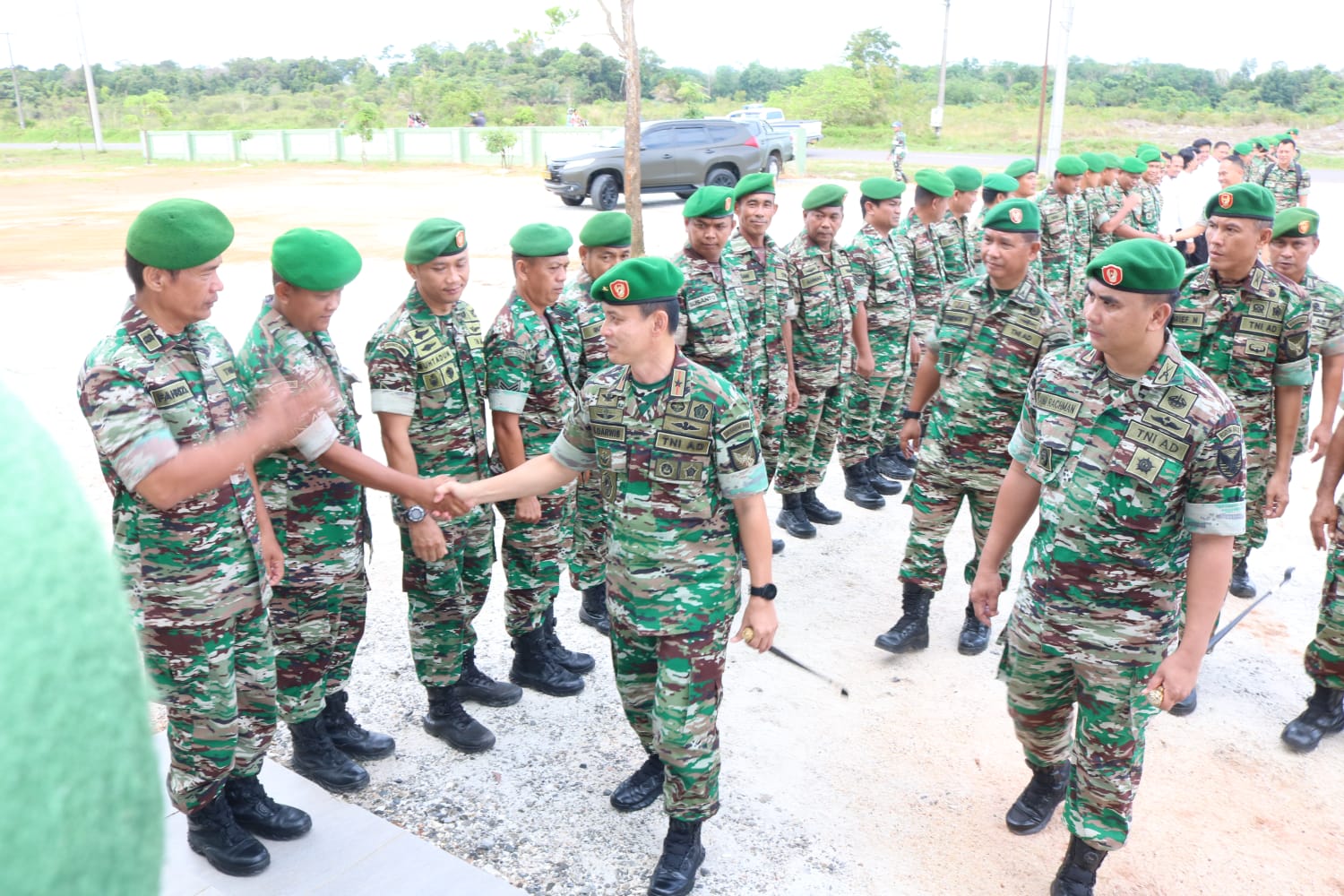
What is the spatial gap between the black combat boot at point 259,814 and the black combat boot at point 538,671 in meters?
1.22

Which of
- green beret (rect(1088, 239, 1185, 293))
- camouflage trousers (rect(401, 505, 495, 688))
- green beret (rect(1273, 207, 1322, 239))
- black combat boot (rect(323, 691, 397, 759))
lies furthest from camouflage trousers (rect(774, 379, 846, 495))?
green beret (rect(1088, 239, 1185, 293))

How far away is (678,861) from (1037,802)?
1.32 meters

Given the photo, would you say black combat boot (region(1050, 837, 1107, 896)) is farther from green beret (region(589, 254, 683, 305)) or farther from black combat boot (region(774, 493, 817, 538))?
black combat boot (region(774, 493, 817, 538))

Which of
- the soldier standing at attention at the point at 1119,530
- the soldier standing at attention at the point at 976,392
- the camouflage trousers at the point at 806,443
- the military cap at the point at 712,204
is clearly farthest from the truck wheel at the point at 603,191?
the soldier standing at attention at the point at 1119,530

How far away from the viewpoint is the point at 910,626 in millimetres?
4773

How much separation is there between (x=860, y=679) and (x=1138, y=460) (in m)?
1.99

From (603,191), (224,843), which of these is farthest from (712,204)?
(603,191)

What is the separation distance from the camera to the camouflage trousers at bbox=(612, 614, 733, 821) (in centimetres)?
312

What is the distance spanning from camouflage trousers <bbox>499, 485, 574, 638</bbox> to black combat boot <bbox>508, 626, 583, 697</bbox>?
65 mm

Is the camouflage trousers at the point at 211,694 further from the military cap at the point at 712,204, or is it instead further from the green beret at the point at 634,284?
the military cap at the point at 712,204

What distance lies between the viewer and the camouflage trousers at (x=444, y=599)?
388 centimetres

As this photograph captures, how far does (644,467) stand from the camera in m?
3.14

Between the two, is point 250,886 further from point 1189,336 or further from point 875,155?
point 875,155

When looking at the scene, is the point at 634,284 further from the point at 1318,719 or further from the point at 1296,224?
the point at 1296,224
